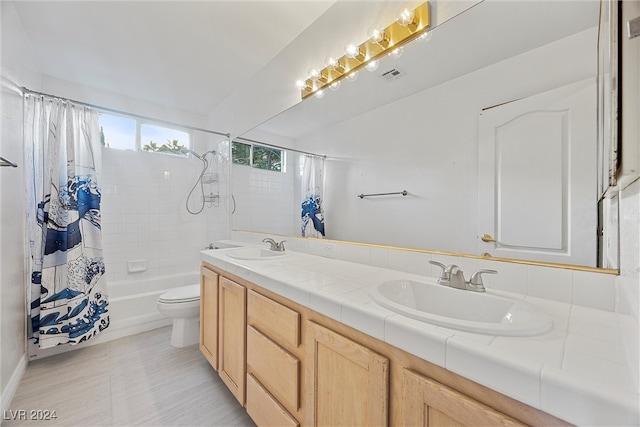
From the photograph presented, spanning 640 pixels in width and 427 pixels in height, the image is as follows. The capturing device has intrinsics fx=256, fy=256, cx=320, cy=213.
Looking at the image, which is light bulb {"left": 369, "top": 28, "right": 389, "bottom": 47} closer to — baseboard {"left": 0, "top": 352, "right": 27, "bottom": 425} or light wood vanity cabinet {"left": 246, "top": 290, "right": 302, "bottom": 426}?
light wood vanity cabinet {"left": 246, "top": 290, "right": 302, "bottom": 426}

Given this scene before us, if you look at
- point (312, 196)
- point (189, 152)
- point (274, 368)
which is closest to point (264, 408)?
point (274, 368)

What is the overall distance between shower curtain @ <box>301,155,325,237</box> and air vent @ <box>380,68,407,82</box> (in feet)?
2.06

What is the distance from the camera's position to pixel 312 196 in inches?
74.0

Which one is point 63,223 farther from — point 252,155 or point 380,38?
point 380,38

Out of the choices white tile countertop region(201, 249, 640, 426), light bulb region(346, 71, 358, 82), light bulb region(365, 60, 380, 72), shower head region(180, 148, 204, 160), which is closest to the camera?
white tile countertop region(201, 249, 640, 426)

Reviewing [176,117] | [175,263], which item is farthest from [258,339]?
[176,117]

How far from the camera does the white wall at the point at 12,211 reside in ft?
5.08

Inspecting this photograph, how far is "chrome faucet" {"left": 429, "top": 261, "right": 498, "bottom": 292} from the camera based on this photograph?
3.02 ft

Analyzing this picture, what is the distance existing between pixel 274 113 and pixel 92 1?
128cm

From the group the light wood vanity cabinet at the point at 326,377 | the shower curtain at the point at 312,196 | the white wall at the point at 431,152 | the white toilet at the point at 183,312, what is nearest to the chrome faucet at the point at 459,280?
the white wall at the point at 431,152

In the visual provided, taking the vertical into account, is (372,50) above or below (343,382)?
above

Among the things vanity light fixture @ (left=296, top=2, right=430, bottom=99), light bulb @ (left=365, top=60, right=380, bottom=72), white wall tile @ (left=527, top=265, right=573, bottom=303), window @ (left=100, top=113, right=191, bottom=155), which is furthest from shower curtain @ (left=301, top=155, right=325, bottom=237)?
window @ (left=100, top=113, right=191, bottom=155)

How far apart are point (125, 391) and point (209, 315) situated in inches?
27.3

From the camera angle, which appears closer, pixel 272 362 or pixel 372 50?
pixel 272 362
